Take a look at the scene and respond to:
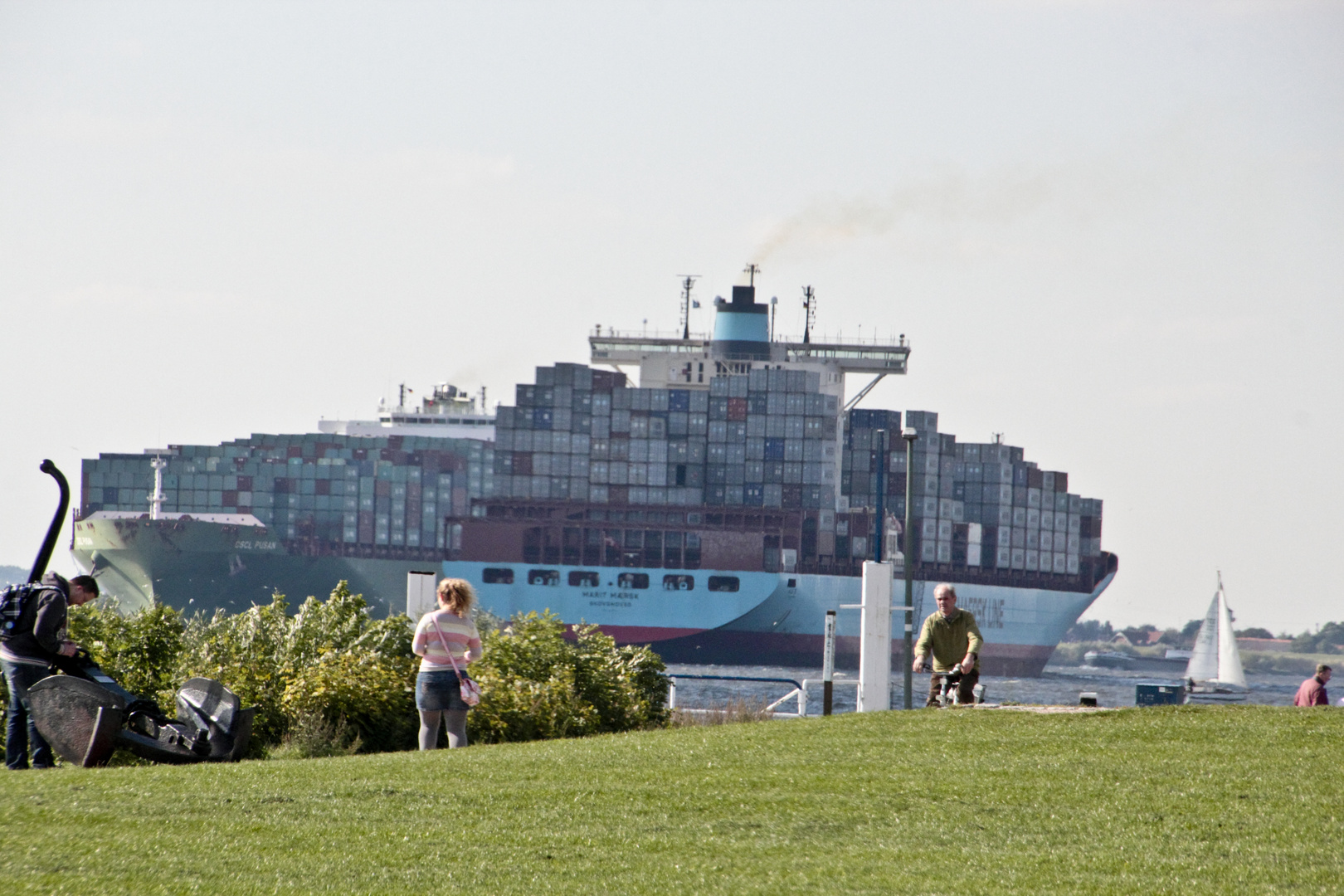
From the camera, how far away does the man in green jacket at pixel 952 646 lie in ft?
35.2

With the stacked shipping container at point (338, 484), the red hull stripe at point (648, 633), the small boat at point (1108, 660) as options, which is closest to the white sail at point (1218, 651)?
the red hull stripe at point (648, 633)

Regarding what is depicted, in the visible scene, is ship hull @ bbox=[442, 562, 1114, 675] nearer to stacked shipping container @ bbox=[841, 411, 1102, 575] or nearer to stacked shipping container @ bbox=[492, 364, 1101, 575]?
stacked shipping container @ bbox=[492, 364, 1101, 575]

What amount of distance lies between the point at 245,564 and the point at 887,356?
33.2 meters

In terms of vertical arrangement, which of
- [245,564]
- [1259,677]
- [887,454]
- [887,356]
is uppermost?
[887,356]

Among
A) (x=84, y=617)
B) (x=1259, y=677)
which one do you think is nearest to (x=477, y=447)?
(x=84, y=617)

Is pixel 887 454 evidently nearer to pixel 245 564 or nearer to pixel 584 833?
pixel 245 564

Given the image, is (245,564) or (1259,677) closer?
(245,564)

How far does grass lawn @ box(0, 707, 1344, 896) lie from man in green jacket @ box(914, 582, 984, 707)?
55.9 inches

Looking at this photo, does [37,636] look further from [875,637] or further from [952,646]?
[875,637]

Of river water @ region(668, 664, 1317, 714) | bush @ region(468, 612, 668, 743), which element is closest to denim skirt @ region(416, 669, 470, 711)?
bush @ region(468, 612, 668, 743)

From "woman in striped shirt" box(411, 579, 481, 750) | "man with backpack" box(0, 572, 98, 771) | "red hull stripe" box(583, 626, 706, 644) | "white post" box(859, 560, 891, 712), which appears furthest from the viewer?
"red hull stripe" box(583, 626, 706, 644)

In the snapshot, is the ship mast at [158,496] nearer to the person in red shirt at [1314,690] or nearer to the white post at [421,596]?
the white post at [421,596]

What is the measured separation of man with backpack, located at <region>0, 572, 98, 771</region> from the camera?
8195mm

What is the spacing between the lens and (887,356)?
71.5m
